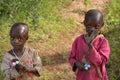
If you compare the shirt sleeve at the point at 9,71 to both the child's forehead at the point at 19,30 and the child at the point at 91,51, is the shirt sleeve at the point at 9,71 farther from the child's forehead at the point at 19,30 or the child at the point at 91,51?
the child at the point at 91,51

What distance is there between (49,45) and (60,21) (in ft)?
3.17

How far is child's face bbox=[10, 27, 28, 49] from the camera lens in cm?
333

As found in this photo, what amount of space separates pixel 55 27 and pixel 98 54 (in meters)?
3.33

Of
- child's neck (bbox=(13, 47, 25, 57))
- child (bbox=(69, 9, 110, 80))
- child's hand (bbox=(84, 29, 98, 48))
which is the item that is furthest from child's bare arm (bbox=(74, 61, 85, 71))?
child's neck (bbox=(13, 47, 25, 57))

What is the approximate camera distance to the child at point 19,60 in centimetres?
334

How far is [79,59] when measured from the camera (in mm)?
3502

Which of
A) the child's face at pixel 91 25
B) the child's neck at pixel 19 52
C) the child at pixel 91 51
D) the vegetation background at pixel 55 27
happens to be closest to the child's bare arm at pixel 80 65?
the child at pixel 91 51

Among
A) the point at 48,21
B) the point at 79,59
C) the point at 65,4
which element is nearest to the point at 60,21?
the point at 48,21

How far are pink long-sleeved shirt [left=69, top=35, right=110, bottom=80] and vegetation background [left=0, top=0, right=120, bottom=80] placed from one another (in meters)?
1.65

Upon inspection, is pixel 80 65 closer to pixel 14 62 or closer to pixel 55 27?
pixel 14 62

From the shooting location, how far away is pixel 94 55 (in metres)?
3.31

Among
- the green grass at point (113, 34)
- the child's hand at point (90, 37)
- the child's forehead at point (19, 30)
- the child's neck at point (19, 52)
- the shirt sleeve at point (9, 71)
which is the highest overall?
the child's forehead at point (19, 30)

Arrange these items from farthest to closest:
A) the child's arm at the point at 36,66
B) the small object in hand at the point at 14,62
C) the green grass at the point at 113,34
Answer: the green grass at the point at 113,34 → the child's arm at the point at 36,66 → the small object in hand at the point at 14,62

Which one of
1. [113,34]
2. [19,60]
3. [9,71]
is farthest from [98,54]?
[113,34]
